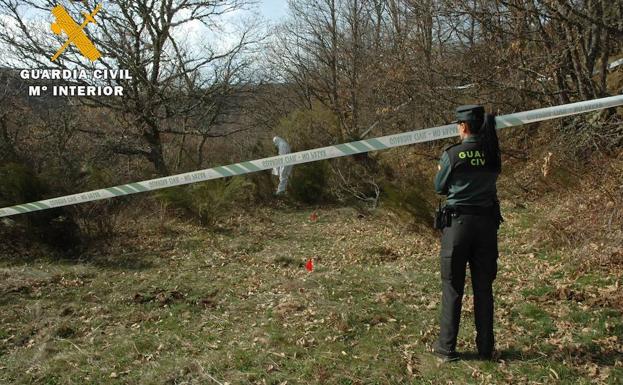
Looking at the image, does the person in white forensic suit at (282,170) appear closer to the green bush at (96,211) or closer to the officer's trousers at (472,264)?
the green bush at (96,211)

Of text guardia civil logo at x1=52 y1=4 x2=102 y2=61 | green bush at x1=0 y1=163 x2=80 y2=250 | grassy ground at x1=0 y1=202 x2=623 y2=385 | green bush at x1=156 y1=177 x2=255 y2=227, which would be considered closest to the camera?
grassy ground at x1=0 y1=202 x2=623 y2=385

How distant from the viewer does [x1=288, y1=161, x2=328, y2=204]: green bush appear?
1339 centimetres

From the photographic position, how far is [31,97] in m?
13.2

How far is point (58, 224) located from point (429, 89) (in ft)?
28.8

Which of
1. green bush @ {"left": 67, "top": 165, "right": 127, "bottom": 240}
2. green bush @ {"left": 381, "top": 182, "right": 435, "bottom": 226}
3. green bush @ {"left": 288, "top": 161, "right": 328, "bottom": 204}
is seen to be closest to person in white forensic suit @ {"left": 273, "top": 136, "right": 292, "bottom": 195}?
green bush @ {"left": 288, "top": 161, "right": 328, "bottom": 204}

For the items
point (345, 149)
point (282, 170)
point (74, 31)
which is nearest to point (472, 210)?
point (345, 149)

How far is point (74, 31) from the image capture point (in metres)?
14.8

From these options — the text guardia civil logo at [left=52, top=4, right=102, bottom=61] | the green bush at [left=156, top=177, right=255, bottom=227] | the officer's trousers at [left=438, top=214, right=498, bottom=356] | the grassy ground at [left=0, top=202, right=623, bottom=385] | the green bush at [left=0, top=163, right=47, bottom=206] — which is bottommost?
the grassy ground at [left=0, top=202, right=623, bottom=385]

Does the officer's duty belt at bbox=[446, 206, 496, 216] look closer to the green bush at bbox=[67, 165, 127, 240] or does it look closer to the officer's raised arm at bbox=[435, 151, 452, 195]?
the officer's raised arm at bbox=[435, 151, 452, 195]

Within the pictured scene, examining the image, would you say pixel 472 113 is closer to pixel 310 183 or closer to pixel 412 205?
pixel 412 205

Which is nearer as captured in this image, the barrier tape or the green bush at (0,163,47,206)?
the barrier tape

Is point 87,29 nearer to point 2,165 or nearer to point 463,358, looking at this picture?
point 2,165

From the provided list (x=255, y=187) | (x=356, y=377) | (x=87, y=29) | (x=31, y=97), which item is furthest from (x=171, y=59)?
(x=356, y=377)

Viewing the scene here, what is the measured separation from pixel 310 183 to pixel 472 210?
9.98 metres
